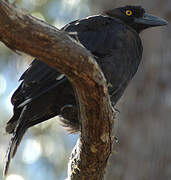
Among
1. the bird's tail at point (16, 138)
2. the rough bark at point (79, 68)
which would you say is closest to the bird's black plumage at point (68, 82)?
the bird's tail at point (16, 138)

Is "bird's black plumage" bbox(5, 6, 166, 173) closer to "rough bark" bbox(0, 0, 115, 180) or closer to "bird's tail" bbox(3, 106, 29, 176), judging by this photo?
"bird's tail" bbox(3, 106, 29, 176)

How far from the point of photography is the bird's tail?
420 centimetres

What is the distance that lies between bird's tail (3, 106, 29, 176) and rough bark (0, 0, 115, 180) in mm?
641

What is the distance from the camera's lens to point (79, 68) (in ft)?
10.4

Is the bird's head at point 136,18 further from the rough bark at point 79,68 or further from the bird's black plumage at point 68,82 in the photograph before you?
the rough bark at point 79,68

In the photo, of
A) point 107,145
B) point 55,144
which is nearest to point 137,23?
point 107,145

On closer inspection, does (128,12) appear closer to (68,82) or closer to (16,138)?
(68,82)

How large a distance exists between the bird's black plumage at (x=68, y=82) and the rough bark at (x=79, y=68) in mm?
789

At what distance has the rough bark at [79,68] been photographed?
116 inches

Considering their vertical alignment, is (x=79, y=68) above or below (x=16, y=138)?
above

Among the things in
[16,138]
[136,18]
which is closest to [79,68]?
[16,138]

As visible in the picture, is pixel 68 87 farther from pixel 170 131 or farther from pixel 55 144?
pixel 55 144

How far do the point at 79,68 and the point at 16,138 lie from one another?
1358 mm

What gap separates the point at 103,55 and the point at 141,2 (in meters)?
2.18
